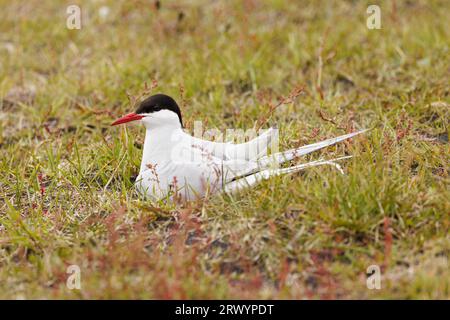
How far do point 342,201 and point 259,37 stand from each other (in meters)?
2.71

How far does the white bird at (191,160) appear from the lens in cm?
336

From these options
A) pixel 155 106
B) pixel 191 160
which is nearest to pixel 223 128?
pixel 155 106

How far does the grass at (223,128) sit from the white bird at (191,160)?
8 centimetres

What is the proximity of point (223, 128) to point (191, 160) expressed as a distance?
3.11 ft

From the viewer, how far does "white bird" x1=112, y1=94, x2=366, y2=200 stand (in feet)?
11.0

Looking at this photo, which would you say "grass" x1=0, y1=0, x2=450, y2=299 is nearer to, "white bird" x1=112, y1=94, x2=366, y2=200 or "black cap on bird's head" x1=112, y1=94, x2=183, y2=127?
"white bird" x1=112, y1=94, x2=366, y2=200

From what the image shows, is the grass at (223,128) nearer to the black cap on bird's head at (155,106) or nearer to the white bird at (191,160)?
the white bird at (191,160)

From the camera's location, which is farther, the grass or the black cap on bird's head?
the black cap on bird's head

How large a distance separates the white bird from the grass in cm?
8

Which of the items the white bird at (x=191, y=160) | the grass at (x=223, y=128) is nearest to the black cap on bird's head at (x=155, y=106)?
the white bird at (x=191, y=160)

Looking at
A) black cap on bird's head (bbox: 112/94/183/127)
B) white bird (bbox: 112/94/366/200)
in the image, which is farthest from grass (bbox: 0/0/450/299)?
black cap on bird's head (bbox: 112/94/183/127)

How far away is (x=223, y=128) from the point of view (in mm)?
4363

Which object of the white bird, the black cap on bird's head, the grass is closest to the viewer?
the grass
